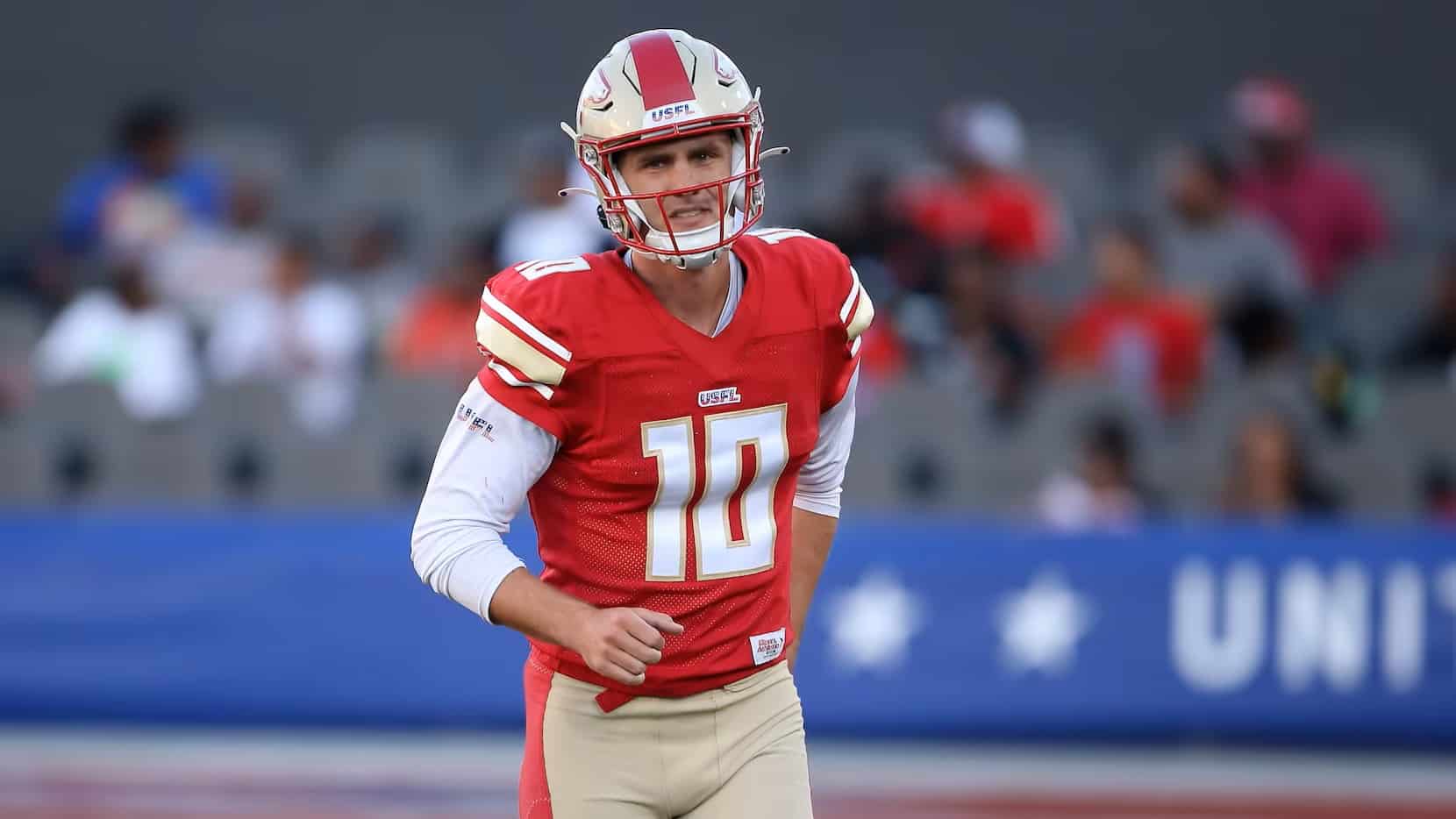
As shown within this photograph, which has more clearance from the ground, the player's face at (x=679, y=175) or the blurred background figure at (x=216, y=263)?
the blurred background figure at (x=216, y=263)

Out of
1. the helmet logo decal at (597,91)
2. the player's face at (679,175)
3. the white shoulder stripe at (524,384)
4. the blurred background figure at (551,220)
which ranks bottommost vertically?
the white shoulder stripe at (524,384)

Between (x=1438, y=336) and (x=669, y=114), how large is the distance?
6615 mm

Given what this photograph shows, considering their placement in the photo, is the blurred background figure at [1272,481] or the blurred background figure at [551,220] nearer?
the blurred background figure at [1272,481]

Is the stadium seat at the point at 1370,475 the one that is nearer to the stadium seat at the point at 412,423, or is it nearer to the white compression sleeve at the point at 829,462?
the stadium seat at the point at 412,423

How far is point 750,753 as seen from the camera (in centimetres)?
311

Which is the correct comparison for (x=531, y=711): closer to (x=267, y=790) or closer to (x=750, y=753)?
(x=750, y=753)

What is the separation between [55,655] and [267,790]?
1354mm

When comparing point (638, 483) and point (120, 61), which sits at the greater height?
point (120, 61)

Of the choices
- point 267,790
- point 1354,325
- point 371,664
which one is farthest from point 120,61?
point 1354,325

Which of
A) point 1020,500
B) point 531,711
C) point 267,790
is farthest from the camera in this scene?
point 1020,500

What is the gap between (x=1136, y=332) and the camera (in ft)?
28.1

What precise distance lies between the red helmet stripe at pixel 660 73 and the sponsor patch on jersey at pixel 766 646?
835 millimetres

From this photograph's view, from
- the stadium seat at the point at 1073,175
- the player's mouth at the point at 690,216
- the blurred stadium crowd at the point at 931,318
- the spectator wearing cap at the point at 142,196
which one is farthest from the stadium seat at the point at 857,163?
the player's mouth at the point at 690,216

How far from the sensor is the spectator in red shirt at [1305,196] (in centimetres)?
970
